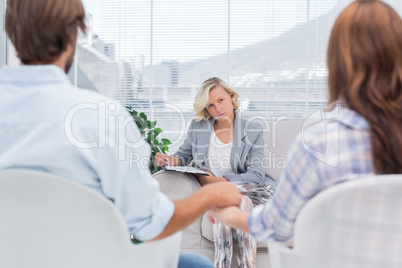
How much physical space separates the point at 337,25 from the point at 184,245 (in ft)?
5.87

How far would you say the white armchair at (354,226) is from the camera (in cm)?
83

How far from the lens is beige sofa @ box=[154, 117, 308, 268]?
8.17 feet

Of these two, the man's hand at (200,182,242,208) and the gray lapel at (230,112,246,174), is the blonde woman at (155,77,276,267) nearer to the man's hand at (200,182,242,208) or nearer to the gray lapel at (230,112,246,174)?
the gray lapel at (230,112,246,174)

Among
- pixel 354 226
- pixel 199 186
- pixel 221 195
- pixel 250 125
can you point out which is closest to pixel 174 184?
pixel 199 186

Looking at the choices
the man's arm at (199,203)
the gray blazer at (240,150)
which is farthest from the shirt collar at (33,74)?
the gray blazer at (240,150)

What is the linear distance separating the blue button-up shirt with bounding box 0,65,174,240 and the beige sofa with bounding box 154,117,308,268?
4.84ft

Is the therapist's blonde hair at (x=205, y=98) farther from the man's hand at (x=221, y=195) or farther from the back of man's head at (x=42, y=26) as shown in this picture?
the back of man's head at (x=42, y=26)

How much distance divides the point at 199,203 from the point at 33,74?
1.71 feet

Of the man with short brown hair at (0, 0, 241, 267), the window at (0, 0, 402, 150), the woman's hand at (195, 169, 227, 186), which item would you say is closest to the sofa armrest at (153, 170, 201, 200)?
the woman's hand at (195, 169, 227, 186)

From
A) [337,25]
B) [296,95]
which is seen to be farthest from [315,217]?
[296,95]

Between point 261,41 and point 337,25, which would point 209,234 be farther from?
point 261,41

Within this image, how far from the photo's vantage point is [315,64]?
15.8ft

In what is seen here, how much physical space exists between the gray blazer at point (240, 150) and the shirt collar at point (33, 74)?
1860 mm

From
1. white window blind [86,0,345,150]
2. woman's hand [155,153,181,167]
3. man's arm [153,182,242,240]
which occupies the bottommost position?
woman's hand [155,153,181,167]
